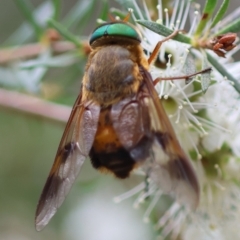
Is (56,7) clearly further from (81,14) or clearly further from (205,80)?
(205,80)

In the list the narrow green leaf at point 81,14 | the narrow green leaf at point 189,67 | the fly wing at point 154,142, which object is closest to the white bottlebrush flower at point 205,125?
the narrow green leaf at point 189,67

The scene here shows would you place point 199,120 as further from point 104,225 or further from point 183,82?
point 104,225

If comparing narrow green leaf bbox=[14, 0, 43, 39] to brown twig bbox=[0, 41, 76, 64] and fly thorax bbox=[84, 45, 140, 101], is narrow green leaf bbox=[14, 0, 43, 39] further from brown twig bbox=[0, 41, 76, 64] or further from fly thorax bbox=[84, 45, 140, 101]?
fly thorax bbox=[84, 45, 140, 101]

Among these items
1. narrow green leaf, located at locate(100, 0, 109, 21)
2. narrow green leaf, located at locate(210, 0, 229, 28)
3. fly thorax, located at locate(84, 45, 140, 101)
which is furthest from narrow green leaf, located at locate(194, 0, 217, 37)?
narrow green leaf, located at locate(100, 0, 109, 21)

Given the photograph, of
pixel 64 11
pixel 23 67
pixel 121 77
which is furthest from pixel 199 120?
pixel 64 11

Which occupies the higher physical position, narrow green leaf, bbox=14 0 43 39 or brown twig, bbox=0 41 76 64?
narrow green leaf, bbox=14 0 43 39

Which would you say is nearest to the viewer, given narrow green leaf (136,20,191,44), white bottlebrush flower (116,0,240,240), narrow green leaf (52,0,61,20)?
narrow green leaf (136,20,191,44)

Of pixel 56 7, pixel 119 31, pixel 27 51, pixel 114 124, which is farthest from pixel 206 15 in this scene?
pixel 27 51
